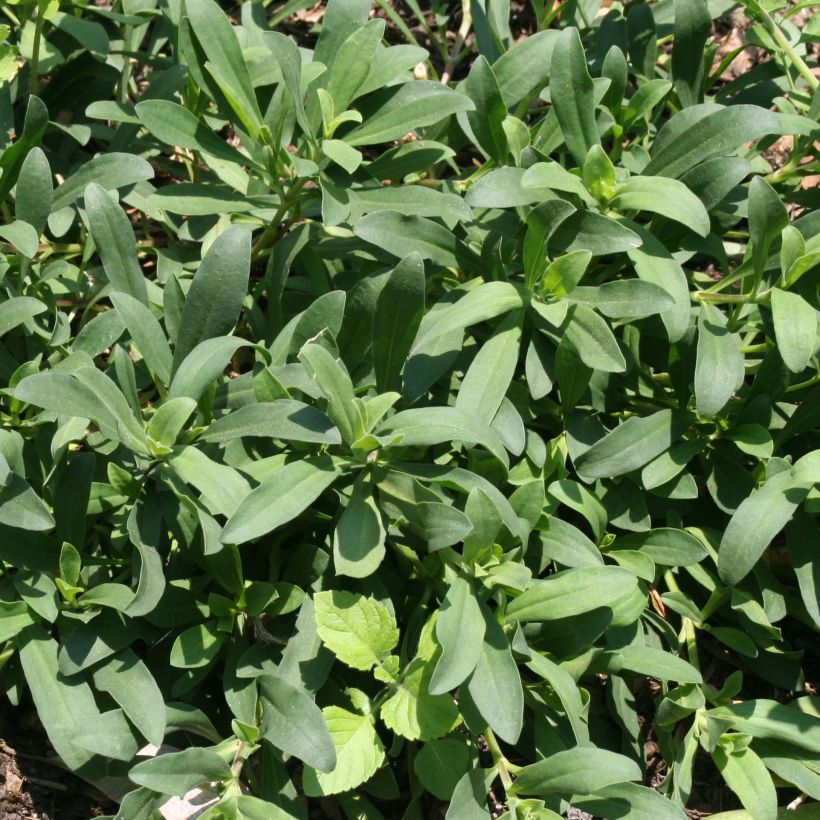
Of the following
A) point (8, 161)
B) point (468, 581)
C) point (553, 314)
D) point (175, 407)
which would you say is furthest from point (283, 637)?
point (8, 161)

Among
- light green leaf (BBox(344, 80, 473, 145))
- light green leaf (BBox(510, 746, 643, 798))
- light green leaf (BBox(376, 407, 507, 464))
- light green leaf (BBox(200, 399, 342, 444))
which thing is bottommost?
Result: light green leaf (BBox(510, 746, 643, 798))

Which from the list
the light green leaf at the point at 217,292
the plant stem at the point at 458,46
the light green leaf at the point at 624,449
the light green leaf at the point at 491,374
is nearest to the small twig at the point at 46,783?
the light green leaf at the point at 217,292

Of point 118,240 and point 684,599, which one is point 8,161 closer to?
point 118,240

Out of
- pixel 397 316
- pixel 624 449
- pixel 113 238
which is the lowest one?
pixel 624 449

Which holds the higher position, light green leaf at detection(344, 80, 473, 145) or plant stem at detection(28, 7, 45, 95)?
plant stem at detection(28, 7, 45, 95)

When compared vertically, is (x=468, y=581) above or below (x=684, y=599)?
above

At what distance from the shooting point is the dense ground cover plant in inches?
86.6

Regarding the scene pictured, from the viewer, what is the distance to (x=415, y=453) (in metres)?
2.39

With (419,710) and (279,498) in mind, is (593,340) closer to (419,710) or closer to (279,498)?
(279,498)

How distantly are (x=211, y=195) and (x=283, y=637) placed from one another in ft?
3.91

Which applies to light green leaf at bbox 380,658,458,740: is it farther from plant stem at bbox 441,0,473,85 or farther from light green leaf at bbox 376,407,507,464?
plant stem at bbox 441,0,473,85

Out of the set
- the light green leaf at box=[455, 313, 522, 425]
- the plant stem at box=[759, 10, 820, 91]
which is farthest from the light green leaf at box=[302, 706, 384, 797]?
the plant stem at box=[759, 10, 820, 91]

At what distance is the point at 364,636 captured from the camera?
2.31 metres

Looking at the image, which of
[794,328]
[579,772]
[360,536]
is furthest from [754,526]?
[360,536]
